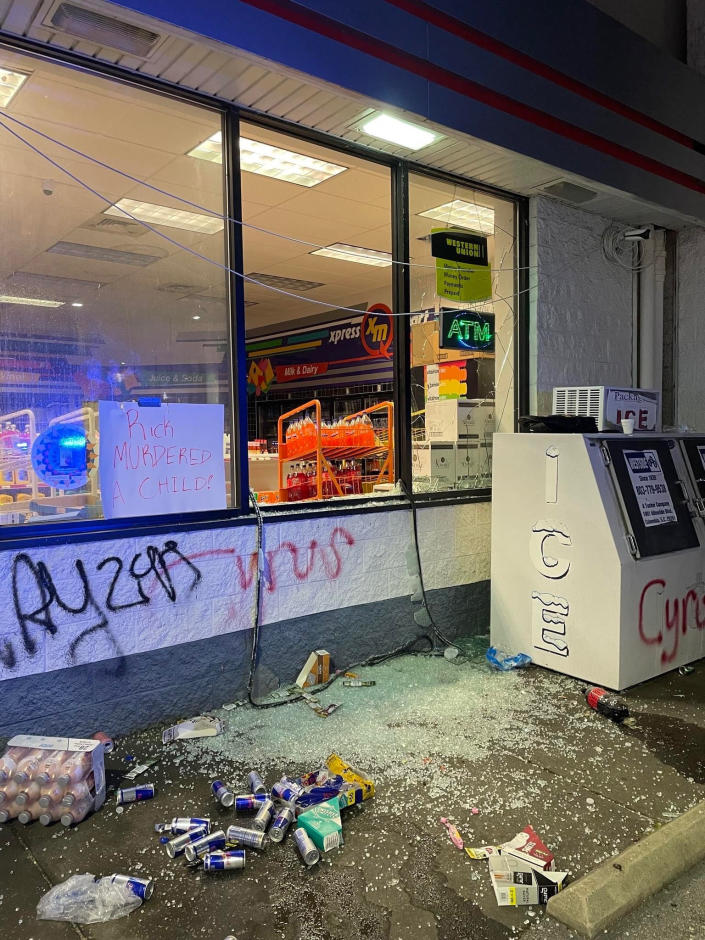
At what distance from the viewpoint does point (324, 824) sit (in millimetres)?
2613

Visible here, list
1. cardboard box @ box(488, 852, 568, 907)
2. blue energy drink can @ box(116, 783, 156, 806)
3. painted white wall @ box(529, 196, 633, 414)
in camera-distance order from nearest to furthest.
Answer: cardboard box @ box(488, 852, 568, 907) < blue energy drink can @ box(116, 783, 156, 806) < painted white wall @ box(529, 196, 633, 414)

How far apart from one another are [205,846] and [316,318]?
11.4 meters

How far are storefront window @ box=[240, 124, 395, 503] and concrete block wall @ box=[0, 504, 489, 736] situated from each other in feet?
2.03

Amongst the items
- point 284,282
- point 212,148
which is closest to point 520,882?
point 212,148

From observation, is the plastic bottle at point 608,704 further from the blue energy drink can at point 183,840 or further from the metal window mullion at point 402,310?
the blue energy drink can at point 183,840

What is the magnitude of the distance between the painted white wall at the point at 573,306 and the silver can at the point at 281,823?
3.63 metres

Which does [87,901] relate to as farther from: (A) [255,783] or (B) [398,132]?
(B) [398,132]

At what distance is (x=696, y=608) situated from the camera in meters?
4.47

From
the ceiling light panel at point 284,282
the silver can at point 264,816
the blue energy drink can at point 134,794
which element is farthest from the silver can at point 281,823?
the ceiling light panel at point 284,282

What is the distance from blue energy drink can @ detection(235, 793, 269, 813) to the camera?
2795 mm

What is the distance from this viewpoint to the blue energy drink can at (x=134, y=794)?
2.89 m

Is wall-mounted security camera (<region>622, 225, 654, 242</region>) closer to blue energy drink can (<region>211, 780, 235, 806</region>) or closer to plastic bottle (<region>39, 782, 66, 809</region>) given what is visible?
blue energy drink can (<region>211, 780, 235, 806</region>)

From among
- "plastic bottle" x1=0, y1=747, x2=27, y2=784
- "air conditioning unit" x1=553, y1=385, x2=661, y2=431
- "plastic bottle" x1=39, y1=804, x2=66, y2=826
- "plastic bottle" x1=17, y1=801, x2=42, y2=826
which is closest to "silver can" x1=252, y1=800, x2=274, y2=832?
"plastic bottle" x1=39, y1=804, x2=66, y2=826

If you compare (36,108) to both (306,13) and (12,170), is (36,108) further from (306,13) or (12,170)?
(306,13)
